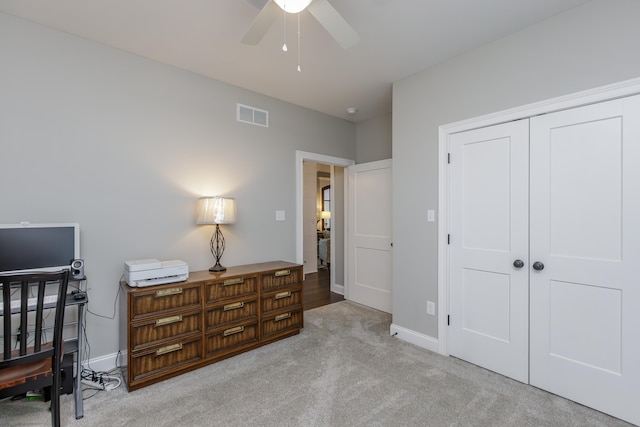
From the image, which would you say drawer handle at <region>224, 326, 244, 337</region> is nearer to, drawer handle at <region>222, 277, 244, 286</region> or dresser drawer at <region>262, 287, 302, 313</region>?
dresser drawer at <region>262, 287, 302, 313</region>

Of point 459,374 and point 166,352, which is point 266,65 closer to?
point 166,352

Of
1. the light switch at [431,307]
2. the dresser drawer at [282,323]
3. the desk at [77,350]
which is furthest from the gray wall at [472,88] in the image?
the desk at [77,350]

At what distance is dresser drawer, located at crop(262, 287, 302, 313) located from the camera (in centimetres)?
290

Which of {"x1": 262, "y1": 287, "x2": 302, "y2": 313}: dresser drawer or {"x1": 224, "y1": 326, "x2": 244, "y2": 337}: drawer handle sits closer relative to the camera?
{"x1": 224, "y1": 326, "x2": 244, "y2": 337}: drawer handle

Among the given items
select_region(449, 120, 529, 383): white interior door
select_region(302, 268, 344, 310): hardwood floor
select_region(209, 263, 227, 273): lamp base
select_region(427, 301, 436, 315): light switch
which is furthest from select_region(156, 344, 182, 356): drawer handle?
select_region(449, 120, 529, 383): white interior door

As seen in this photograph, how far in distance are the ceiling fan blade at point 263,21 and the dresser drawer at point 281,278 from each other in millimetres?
2003

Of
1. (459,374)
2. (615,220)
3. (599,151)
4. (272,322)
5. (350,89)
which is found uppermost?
(350,89)

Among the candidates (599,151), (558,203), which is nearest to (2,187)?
(558,203)

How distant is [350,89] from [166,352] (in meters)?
3.03

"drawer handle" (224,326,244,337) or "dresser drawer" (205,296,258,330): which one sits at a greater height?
"dresser drawer" (205,296,258,330)

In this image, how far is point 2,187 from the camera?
6.70 ft

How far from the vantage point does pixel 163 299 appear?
7.52 ft

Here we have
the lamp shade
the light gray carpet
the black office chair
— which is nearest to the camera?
the black office chair

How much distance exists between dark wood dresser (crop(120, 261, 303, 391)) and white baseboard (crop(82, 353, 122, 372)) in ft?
0.25
